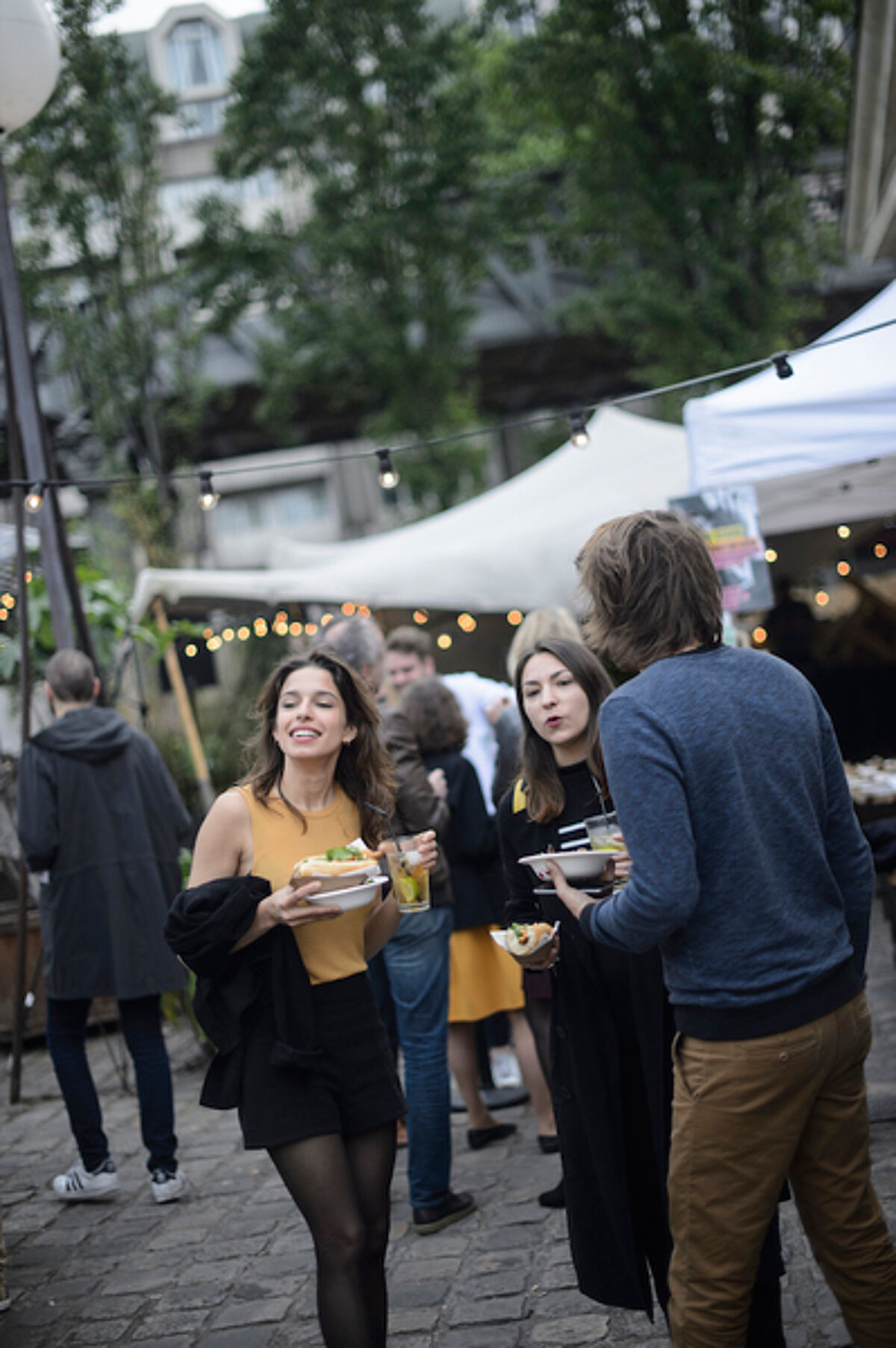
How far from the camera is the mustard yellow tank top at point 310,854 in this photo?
2893 millimetres

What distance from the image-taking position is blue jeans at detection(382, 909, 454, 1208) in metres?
4.21

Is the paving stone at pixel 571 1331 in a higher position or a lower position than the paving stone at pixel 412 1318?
higher

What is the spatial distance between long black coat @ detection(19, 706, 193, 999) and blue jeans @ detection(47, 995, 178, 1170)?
4.6 inches

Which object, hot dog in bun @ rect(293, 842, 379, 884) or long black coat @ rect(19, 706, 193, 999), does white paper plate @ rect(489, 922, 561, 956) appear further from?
long black coat @ rect(19, 706, 193, 999)

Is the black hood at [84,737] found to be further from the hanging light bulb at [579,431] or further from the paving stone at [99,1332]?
the hanging light bulb at [579,431]

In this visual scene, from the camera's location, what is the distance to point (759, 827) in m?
2.19

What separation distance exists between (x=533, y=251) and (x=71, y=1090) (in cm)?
2410

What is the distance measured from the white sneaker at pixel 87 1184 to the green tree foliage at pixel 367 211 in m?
17.0

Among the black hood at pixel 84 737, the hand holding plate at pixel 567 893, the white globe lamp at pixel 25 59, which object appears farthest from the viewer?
the black hood at pixel 84 737

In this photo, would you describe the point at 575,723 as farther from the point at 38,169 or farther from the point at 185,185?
the point at 185,185

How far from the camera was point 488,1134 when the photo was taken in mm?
5090

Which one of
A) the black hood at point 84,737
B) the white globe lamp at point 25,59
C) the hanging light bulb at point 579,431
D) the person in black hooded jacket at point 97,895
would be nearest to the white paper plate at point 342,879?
the person in black hooded jacket at point 97,895

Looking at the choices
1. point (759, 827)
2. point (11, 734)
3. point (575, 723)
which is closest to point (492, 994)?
point (575, 723)

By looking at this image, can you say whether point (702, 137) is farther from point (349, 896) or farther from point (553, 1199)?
point (349, 896)
